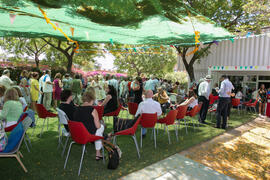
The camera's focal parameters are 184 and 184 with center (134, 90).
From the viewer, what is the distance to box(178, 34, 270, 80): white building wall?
429 inches

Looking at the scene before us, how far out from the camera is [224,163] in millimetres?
3607

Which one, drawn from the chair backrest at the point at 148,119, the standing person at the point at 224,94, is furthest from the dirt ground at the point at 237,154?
the chair backrest at the point at 148,119

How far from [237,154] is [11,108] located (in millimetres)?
4753

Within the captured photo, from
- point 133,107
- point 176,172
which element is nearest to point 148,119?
point 176,172

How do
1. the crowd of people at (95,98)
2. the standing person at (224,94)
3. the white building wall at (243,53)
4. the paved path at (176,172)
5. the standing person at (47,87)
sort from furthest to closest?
the white building wall at (243,53), the standing person at (47,87), the standing person at (224,94), the crowd of people at (95,98), the paved path at (176,172)

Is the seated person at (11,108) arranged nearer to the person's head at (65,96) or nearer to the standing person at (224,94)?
the person's head at (65,96)

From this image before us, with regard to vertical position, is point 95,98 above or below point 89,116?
above

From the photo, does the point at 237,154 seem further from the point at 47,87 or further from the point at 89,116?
the point at 47,87

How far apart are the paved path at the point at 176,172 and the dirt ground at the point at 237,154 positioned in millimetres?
245

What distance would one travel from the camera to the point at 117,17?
4078mm

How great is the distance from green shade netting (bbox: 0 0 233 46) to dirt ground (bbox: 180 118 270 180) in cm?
300

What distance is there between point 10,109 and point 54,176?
5.07 ft

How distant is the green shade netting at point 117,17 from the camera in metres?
3.52

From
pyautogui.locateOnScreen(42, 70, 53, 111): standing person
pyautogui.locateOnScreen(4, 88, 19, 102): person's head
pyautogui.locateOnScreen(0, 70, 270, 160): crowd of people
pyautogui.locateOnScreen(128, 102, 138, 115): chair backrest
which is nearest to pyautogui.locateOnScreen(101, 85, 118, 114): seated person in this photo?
pyautogui.locateOnScreen(0, 70, 270, 160): crowd of people
